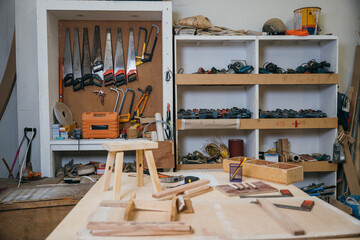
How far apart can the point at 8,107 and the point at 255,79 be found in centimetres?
336

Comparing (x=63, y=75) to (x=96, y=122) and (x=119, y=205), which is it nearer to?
(x=96, y=122)

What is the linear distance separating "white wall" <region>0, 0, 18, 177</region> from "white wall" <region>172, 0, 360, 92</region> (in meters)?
2.27

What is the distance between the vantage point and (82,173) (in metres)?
3.38

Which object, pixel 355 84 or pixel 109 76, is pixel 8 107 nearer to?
pixel 109 76

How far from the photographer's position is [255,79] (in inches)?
137

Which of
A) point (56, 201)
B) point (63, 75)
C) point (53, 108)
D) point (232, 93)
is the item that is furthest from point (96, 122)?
point (232, 93)

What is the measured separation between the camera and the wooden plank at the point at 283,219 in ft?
3.35

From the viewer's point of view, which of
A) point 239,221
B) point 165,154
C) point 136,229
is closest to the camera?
point 136,229

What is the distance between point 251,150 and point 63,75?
265cm

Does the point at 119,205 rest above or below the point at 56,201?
above

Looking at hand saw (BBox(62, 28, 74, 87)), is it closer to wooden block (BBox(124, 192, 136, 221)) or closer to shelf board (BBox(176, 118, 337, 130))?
shelf board (BBox(176, 118, 337, 130))

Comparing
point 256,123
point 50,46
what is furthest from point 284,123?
point 50,46

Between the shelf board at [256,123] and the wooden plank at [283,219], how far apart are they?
2.16 metres

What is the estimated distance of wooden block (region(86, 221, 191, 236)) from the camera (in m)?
1.02
